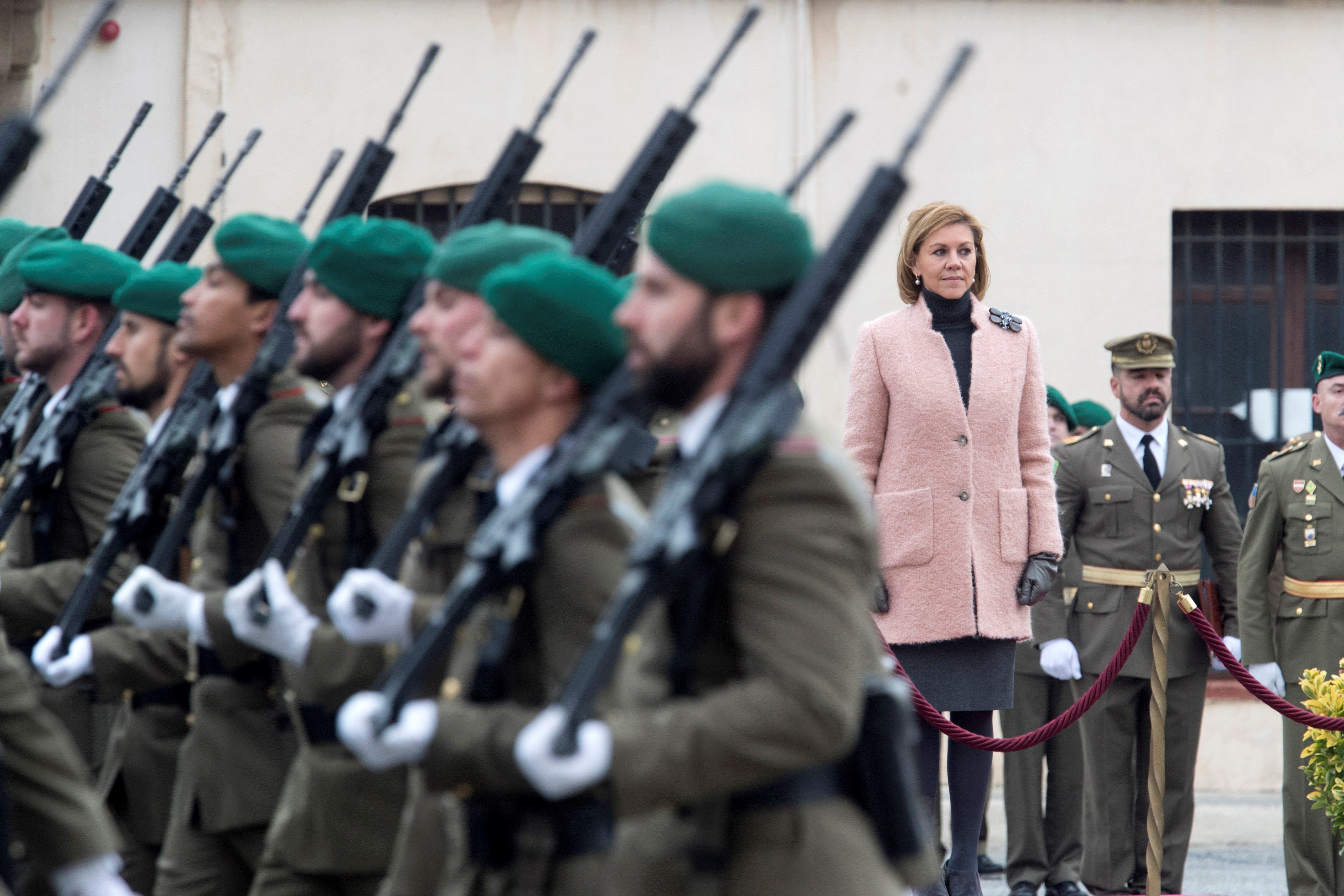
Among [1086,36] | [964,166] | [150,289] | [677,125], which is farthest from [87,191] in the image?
[1086,36]

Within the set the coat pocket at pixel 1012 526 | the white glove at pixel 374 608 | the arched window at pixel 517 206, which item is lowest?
the white glove at pixel 374 608

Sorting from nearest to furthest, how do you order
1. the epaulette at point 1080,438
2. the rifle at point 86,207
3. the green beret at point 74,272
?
the green beret at point 74,272
the rifle at point 86,207
the epaulette at point 1080,438

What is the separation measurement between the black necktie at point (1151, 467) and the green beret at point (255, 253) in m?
3.94

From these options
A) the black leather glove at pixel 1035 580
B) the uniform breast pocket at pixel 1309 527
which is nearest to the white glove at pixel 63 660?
the black leather glove at pixel 1035 580

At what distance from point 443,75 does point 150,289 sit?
4.71 metres

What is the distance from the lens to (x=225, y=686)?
159 inches

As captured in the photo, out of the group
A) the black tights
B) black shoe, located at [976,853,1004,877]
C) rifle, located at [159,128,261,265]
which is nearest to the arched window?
rifle, located at [159,128,261,265]

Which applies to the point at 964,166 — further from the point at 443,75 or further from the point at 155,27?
the point at 155,27

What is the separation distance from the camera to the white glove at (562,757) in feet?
8.02

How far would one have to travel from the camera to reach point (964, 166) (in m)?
9.67

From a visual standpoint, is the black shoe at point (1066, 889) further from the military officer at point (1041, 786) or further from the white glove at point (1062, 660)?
the white glove at point (1062, 660)

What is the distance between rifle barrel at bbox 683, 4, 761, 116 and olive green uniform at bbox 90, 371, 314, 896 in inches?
44.6

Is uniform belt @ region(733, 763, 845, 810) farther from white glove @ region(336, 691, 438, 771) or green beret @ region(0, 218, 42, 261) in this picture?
green beret @ region(0, 218, 42, 261)

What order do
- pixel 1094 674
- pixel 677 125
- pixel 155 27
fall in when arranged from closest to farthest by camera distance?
pixel 677 125
pixel 1094 674
pixel 155 27
